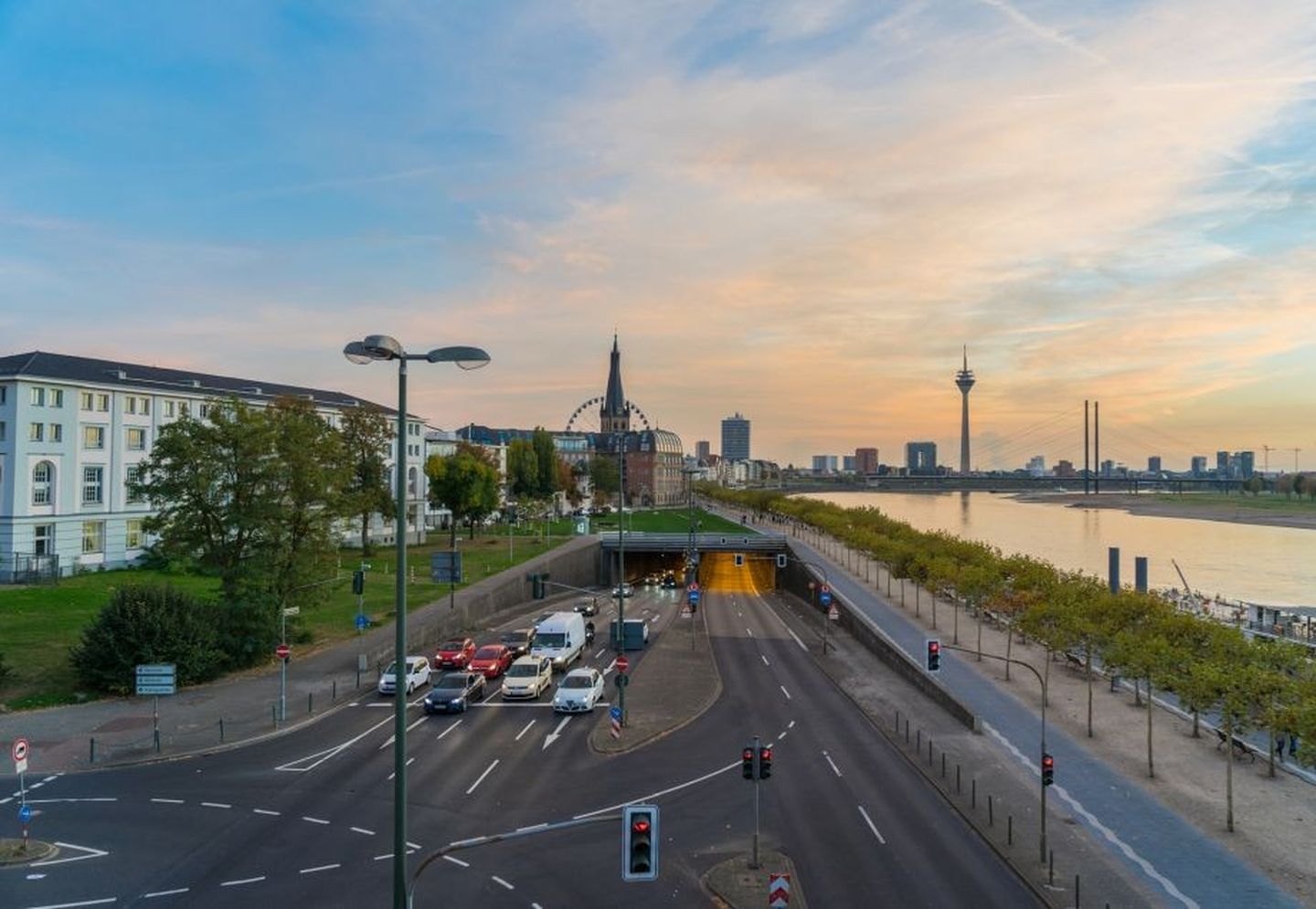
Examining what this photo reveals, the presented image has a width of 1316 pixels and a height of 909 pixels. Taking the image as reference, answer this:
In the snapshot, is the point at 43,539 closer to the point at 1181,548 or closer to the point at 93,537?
the point at 93,537

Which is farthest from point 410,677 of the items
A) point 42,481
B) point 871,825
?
point 42,481

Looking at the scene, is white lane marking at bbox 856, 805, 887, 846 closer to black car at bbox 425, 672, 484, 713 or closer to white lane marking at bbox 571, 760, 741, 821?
white lane marking at bbox 571, 760, 741, 821

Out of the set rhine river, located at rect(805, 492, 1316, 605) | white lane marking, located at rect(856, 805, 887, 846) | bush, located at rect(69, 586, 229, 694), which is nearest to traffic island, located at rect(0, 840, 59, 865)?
bush, located at rect(69, 586, 229, 694)

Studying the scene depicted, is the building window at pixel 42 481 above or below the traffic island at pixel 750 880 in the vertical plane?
above

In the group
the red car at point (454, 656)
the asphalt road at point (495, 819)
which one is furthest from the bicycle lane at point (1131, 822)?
the red car at point (454, 656)

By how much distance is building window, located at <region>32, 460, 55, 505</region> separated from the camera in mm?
62094

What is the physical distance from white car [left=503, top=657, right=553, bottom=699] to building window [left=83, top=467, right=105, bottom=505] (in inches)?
1817

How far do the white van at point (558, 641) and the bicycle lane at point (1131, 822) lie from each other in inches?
768

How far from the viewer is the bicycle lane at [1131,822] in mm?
20000

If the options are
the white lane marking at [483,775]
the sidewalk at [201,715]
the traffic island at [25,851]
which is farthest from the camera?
the sidewalk at [201,715]

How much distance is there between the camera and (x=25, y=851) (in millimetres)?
21016

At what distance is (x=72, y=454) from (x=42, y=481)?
9.91 ft

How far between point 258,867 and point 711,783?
42.4 ft

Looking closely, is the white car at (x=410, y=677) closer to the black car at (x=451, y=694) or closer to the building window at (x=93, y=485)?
the black car at (x=451, y=694)
